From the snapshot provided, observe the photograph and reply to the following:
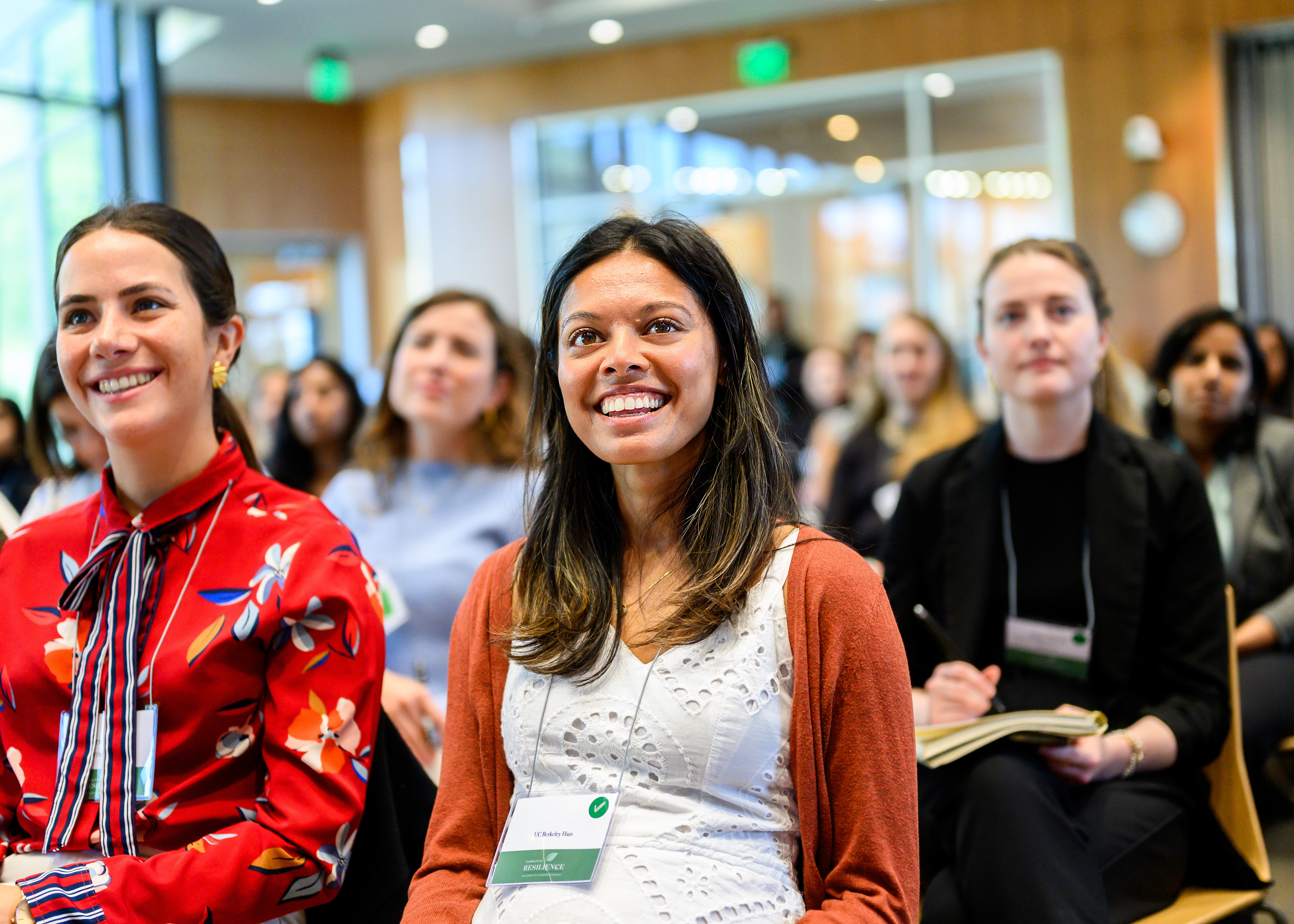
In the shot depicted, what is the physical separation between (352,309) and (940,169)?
5273mm

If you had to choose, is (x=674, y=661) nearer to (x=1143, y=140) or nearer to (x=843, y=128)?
(x=1143, y=140)

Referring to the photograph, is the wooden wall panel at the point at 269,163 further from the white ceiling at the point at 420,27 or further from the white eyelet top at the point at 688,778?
the white eyelet top at the point at 688,778

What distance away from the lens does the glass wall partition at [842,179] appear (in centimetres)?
822

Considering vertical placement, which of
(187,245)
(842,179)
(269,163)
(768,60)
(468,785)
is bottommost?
(468,785)

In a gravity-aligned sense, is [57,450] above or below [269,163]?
below

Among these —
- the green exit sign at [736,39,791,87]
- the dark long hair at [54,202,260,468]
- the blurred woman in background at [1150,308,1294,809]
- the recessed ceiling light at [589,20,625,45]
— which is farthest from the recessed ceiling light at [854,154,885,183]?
the dark long hair at [54,202,260,468]

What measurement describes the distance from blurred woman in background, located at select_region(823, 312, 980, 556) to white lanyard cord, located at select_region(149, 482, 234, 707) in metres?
3.23

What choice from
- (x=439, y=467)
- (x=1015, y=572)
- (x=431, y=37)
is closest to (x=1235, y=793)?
(x=1015, y=572)

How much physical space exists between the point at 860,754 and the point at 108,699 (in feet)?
3.28

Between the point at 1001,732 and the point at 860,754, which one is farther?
the point at 1001,732

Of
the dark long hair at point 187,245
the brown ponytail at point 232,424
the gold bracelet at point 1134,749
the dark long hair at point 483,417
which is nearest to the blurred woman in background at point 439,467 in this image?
the dark long hair at point 483,417

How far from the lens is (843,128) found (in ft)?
28.7

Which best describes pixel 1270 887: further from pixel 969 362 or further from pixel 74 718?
pixel 969 362

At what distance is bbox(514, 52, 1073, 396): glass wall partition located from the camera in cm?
822
